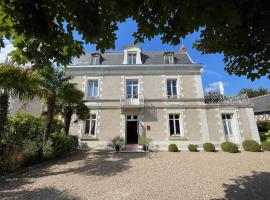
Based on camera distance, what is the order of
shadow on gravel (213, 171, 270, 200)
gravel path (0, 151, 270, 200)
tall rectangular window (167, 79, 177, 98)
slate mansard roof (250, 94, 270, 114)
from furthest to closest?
slate mansard roof (250, 94, 270, 114) < tall rectangular window (167, 79, 177, 98) < gravel path (0, 151, 270, 200) < shadow on gravel (213, 171, 270, 200)

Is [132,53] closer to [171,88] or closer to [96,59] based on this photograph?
[96,59]

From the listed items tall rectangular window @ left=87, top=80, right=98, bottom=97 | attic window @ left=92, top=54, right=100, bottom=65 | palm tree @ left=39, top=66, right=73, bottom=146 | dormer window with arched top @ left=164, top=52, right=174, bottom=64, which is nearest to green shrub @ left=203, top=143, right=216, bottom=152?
dormer window with arched top @ left=164, top=52, right=174, bottom=64

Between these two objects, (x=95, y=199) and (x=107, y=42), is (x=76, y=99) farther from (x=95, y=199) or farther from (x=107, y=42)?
(x=107, y=42)

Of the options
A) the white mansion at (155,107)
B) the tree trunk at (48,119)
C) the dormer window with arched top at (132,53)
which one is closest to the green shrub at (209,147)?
the white mansion at (155,107)

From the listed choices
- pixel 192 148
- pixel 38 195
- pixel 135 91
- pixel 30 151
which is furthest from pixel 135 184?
pixel 135 91

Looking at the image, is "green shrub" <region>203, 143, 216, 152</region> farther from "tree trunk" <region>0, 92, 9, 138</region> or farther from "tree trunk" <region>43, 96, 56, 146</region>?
"tree trunk" <region>0, 92, 9, 138</region>

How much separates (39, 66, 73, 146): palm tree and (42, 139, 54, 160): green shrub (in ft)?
0.63

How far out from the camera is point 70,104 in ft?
34.9

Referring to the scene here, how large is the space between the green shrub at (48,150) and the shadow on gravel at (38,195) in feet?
12.9

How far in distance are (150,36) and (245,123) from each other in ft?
47.3

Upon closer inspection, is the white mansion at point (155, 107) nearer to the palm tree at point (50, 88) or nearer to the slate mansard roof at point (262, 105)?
the palm tree at point (50, 88)

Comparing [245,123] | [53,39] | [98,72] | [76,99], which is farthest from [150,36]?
[245,123]

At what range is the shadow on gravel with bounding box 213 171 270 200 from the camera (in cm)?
401

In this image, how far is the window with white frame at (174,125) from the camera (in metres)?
13.9
